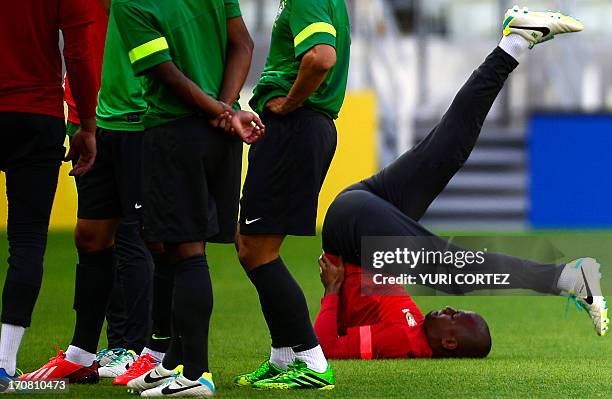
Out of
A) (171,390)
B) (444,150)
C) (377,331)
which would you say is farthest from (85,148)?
(444,150)

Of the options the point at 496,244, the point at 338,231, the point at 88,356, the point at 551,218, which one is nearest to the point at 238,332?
the point at 338,231

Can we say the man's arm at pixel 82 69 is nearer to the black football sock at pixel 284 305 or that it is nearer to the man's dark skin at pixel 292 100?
the man's dark skin at pixel 292 100

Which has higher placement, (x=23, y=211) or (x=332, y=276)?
(x=23, y=211)

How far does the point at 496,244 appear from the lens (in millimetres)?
12641

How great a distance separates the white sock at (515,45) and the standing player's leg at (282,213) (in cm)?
213

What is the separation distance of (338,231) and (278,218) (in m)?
1.31

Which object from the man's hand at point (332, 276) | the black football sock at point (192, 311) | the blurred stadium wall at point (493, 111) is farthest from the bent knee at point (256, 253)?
the blurred stadium wall at point (493, 111)

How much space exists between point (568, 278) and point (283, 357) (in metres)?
1.74

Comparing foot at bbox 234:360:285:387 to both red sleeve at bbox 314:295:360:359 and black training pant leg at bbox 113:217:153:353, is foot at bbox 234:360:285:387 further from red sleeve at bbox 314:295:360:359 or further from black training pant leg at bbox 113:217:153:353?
red sleeve at bbox 314:295:360:359

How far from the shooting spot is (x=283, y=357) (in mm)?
4957

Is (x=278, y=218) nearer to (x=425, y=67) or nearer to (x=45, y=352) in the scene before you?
(x=45, y=352)

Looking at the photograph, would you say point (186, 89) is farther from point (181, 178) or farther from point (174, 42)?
point (181, 178)

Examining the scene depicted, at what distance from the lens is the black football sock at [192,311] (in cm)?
443

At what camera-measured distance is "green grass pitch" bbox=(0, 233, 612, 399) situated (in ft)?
15.9
